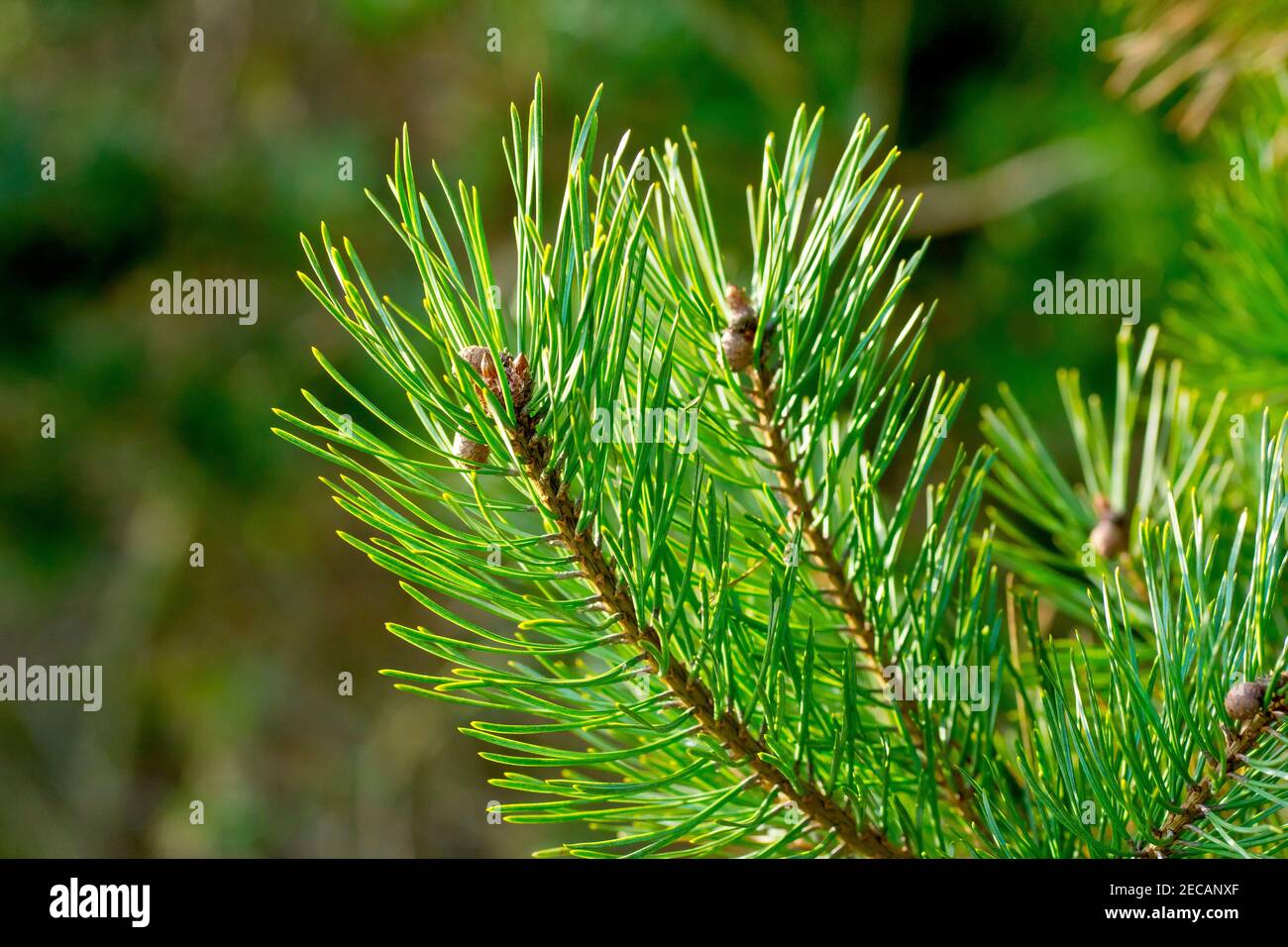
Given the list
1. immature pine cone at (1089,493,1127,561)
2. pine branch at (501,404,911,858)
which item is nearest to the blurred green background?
immature pine cone at (1089,493,1127,561)

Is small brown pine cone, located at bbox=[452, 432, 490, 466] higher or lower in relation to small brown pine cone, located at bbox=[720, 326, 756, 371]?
lower

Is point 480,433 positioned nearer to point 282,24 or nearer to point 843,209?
point 843,209

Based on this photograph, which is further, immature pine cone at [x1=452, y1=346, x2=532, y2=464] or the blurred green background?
the blurred green background

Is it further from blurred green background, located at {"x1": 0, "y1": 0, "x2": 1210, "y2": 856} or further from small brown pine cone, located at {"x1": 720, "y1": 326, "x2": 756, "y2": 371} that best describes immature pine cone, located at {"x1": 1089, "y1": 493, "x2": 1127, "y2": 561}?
blurred green background, located at {"x1": 0, "y1": 0, "x2": 1210, "y2": 856}

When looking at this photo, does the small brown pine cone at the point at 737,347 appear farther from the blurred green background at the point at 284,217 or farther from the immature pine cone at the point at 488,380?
the blurred green background at the point at 284,217

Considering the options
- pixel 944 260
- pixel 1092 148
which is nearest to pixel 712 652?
pixel 1092 148

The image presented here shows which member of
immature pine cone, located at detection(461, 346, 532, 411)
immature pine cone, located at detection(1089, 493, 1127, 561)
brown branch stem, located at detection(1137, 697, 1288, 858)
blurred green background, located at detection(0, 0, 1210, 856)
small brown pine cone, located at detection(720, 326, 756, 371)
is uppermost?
blurred green background, located at detection(0, 0, 1210, 856)
